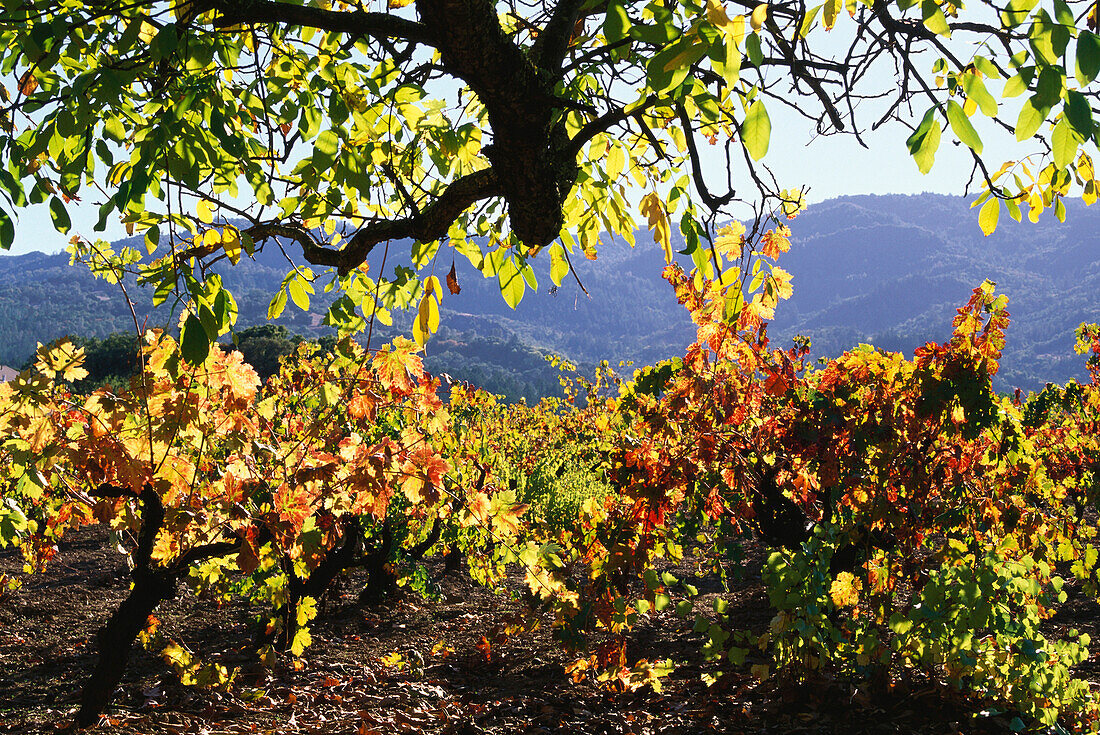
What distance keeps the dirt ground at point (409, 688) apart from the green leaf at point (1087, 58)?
3041 millimetres

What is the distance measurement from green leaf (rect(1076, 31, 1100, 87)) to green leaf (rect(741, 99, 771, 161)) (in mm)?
454

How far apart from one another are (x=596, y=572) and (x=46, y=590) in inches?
240

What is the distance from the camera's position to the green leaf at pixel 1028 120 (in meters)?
1.11

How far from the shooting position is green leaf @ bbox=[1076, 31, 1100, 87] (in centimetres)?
100

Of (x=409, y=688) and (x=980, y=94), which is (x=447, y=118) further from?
(x=409, y=688)

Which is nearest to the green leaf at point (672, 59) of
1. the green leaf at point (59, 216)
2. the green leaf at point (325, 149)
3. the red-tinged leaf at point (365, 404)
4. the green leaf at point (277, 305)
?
the green leaf at point (325, 149)

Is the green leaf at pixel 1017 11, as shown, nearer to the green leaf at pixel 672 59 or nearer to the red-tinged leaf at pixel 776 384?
the green leaf at pixel 672 59

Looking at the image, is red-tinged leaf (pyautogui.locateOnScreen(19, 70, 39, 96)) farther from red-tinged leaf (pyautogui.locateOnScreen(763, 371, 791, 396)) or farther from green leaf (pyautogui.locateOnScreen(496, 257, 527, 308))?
red-tinged leaf (pyautogui.locateOnScreen(763, 371, 791, 396))

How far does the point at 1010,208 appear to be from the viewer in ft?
6.39

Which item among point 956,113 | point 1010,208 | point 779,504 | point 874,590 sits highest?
point 1010,208

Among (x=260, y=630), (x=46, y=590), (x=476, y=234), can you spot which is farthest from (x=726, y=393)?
(x=46, y=590)

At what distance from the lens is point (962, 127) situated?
1.18 meters

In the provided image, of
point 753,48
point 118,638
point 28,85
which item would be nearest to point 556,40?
point 753,48

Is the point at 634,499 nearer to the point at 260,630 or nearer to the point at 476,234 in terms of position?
the point at 476,234
